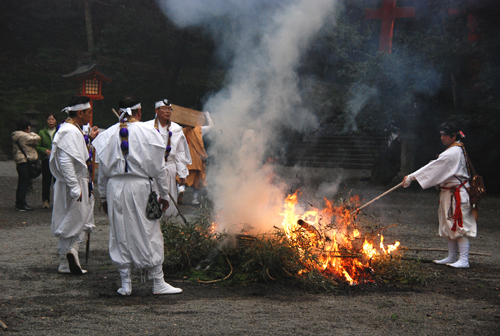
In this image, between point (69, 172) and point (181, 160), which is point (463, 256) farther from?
point (69, 172)

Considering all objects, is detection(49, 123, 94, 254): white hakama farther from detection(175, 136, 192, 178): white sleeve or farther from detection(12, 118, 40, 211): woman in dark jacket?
detection(12, 118, 40, 211): woman in dark jacket

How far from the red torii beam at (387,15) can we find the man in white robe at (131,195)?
8.19 metres

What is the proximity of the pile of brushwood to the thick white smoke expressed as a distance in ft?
1.83

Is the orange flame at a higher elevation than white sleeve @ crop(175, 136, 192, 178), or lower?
lower

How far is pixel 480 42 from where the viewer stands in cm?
1043

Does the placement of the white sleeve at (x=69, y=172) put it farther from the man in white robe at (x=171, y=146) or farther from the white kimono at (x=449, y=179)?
the white kimono at (x=449, y=179)

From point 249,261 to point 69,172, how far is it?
2.09 meters

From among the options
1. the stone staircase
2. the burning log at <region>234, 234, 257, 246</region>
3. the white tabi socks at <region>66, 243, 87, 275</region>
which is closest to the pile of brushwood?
the burning log at <region>234, 234, 257, 246</region>

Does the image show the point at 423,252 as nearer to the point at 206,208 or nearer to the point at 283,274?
the point at 283,274


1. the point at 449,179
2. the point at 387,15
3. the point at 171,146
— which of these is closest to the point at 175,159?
the point at 171,146

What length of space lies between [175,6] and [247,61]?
1.51m

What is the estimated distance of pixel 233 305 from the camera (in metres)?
4.21

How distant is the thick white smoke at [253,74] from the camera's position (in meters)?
5.99

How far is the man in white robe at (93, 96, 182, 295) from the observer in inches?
173
